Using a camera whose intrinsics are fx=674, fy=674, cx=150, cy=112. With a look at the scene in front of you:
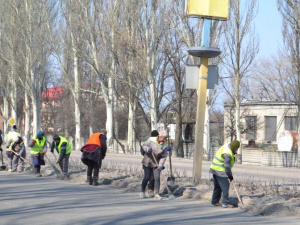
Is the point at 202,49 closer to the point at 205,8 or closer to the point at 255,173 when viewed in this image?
the point at 205,8

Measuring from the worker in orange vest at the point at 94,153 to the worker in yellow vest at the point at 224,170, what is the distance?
4.86 meters

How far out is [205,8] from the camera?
16.4 meters

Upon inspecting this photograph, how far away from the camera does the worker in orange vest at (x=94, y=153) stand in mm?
17594

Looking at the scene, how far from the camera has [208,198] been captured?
14523mm

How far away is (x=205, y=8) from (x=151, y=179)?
4.39 m

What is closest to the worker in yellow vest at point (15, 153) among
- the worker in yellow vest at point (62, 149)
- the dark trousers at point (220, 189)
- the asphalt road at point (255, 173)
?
the worker in yellow vest at point (62, 149)

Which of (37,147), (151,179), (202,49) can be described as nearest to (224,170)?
(151,179)

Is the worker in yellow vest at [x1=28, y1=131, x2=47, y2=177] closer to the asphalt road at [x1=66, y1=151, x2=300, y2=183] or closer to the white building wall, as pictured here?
the asphalt road at [x1=66, y1=151, x2=300, y2=183]

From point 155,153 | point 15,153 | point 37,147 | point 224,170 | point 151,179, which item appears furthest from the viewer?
point 15,153

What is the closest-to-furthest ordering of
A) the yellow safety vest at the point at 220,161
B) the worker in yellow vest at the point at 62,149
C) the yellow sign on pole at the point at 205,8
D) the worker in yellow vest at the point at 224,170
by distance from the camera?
the worker in yellow vest at the point at 224,170 → the yellow safety vest at the point at 220,161 → the yellow sign on pole at the point at 205,8 → the worker in yellow vest at the point at 62,149

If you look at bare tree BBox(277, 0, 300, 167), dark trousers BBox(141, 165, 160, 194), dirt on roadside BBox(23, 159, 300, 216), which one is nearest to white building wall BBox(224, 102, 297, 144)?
bare tree BBox(277, 0, 300, 167)

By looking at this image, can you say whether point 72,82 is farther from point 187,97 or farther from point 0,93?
point 0,93

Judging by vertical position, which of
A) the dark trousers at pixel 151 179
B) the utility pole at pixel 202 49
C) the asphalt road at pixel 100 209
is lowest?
the asphalt road at pixel 100 209

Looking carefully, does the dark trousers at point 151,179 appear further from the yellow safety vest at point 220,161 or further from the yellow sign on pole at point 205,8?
the yellow sign on pole at point 205,8
